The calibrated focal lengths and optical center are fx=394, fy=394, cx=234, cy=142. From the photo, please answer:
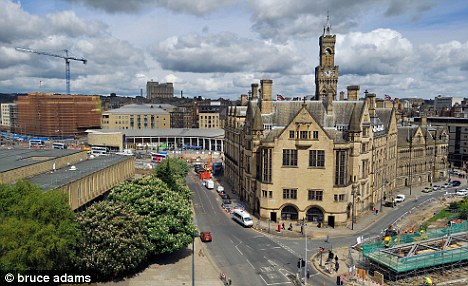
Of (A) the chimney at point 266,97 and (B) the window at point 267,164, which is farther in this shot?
(A) the chimney at point 266,97

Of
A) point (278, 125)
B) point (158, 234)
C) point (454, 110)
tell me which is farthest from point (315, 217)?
point (454, 110)

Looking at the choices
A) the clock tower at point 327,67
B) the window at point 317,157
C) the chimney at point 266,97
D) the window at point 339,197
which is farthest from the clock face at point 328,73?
the window at point 339,197

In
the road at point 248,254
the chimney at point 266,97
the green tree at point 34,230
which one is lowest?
the road at point 248,254

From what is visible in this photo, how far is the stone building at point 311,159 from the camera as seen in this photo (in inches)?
2825

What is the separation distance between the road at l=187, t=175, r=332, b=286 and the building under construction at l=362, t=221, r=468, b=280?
743cm

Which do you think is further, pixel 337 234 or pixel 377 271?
pixel 337 234

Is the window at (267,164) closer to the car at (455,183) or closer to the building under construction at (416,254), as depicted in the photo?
the building under construction at (416,254)

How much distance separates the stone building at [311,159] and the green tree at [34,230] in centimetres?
3931

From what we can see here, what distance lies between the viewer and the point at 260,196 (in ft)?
245

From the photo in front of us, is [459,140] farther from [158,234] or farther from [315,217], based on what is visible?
[158,234]

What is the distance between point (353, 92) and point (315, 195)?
2687cm

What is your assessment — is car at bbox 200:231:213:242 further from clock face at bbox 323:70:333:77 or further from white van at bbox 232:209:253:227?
clock face at bbox 323:70:333:77

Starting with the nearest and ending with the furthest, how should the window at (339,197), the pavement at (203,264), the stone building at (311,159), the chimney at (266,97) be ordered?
the pavement at (203,264) → the window at (339,197) → the stone building at (311,159) → the chimney at (266,97)

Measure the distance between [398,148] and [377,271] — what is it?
2580 inches
